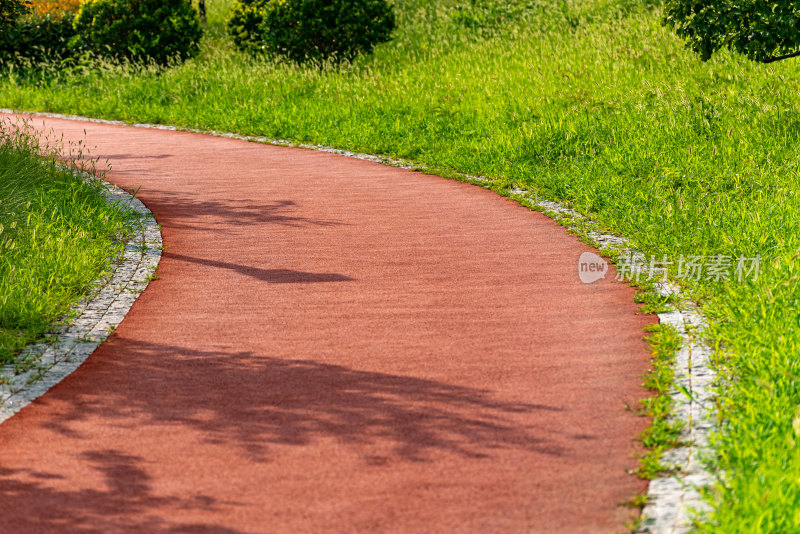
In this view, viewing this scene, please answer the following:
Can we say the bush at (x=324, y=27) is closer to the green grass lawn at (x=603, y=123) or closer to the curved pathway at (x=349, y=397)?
the green grass lawn at (x=603, y=123)

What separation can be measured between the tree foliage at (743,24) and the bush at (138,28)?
13.3 metres

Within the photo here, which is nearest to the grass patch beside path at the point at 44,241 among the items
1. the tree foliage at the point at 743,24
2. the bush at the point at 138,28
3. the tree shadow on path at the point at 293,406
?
the tree shadow on path at the point at 293,406

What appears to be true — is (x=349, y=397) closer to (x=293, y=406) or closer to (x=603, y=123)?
(x=293, y=406)

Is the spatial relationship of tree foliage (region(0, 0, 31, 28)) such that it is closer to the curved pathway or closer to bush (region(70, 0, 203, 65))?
the curved pathway

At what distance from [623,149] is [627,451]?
25.4 ft

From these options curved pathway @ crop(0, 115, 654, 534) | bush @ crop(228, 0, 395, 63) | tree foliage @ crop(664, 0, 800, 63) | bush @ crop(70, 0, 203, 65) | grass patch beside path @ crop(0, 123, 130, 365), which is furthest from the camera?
bush @ crop(70, 0, 203, 65)

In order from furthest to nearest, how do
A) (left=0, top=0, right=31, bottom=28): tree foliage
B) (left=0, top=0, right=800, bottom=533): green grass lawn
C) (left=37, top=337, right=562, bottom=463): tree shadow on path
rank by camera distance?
(left=0, top=0, right=31, bottom=28): tree foliage → (left=0, top=0, right=800, bottom=533): green grass lawn → (left=37, top=337, right=562, bottom=463): tree shadow on path

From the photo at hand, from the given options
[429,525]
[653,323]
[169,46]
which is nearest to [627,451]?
[429,525]

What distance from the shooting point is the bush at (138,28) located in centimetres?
2244

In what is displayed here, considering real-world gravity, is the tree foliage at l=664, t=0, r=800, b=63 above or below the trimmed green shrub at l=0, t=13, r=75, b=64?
above

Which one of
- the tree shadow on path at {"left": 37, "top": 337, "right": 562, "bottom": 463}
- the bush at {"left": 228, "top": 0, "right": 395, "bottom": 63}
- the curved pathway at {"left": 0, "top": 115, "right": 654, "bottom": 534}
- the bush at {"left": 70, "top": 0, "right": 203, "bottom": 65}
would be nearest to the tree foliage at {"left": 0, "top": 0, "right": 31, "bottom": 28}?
the curved pathway at {"left": 0, "top": 115, "right": 654, "bottom": 534}

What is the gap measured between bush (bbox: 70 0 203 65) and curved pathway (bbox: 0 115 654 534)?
14021 mm

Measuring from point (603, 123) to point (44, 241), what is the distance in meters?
8.06

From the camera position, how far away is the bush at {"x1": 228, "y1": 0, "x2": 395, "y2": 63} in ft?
70.1
